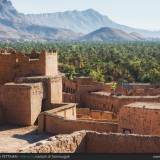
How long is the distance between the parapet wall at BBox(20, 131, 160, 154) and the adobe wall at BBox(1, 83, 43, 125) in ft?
32.5

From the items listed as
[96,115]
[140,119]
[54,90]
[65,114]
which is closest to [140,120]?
[140,119]

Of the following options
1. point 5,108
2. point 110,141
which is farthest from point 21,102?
point 110,141

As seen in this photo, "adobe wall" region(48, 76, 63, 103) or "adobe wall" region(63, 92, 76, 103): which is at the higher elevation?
"adobe wall" region(48, 76, 63, 103)

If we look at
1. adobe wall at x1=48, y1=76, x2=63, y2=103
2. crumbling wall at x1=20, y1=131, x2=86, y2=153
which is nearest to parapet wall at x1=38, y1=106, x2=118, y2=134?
adobe wall at x1=48, y1=76, x2=63, y2=103

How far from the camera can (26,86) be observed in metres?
23.7

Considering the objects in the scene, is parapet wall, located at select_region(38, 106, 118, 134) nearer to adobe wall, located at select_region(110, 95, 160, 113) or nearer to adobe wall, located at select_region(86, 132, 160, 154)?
adobe wall, located at select_region(86, 132, 160, 154)

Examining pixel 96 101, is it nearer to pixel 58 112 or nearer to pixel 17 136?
pixel 58 112

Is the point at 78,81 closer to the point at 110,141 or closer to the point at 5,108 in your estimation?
the point at 5,108

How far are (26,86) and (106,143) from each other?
10181 millimetres

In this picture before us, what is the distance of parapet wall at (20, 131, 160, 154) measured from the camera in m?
13.3

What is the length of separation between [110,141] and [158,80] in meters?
49.7

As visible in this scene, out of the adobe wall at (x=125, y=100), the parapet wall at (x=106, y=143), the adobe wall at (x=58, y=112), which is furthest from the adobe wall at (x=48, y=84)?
the parapet wall at (x=106, y=143)

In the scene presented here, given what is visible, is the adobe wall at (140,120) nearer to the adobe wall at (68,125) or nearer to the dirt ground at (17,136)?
the adobe wall at (68,125)

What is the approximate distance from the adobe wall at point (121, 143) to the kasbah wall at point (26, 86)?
390 inches
